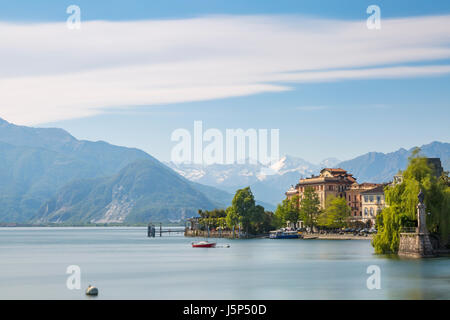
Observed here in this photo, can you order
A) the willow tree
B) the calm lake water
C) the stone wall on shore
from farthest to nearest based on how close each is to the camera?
the willow tree, the stone wall on shore, the calm lake water

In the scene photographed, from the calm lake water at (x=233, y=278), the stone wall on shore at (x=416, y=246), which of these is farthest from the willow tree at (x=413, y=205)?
the calm lake water at (x=233, y=278)

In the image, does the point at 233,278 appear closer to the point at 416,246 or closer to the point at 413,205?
the point at 416,246

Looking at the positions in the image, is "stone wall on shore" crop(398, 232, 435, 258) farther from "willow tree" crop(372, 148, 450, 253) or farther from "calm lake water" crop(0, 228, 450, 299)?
"calm lake water" crop(0, 228, 450, 299)

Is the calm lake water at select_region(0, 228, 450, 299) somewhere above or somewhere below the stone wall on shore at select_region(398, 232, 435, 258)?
below

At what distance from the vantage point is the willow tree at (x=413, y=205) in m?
104

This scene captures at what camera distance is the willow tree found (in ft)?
341

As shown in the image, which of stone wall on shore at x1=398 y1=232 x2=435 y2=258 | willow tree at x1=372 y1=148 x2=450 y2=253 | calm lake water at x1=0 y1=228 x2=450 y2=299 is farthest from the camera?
willow tree at x1=372 y1=148 x2=450 y2=253

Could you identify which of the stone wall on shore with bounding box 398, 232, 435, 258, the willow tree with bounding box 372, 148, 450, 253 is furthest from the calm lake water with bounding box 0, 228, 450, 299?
the willow tree with bounding box 372, 148, 450, 253
